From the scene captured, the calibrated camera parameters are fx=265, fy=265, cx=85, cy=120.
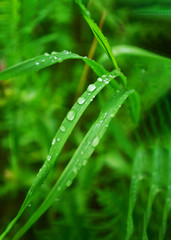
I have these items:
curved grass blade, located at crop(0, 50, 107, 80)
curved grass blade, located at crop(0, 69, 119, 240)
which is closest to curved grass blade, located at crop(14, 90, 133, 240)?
curved grass blade, located at crop(0, 69, 119, 240)

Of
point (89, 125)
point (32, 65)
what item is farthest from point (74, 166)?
point (89, 125)

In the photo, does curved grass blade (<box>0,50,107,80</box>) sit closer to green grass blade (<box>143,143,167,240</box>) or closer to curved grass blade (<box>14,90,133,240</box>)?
curved grass blade (<box>14,90,133,240</box>)

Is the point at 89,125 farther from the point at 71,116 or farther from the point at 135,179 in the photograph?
the point at 71,116

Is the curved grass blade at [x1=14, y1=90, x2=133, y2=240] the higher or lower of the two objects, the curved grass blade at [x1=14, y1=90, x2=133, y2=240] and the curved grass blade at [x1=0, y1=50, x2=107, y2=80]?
the lower

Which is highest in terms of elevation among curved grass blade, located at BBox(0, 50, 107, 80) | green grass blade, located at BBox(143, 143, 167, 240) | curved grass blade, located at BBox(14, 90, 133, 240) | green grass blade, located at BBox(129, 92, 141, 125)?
curved grass blade, located at BBox(0, 50, 107, 80)

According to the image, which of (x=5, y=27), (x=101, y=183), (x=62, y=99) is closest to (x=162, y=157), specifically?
(x=101, y=183)

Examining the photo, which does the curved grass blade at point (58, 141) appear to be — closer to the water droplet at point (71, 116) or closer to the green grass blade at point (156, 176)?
the water droplet at point (71, 116)

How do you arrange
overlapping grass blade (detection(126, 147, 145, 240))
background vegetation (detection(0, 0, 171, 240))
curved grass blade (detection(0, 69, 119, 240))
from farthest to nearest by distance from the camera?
background vegetation (detection(0, 0, 171, 240)) < overlapping grass blade (detection(126, 147, 145, 240)) < curved grass blade (detection(0, 69, 119, 240))

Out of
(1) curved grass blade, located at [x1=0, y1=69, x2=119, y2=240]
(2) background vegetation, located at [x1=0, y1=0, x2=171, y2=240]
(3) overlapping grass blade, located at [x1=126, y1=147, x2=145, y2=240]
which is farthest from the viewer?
(2) background vegetation, located at [x1=0, y1=0, x2=171, y2=240]
